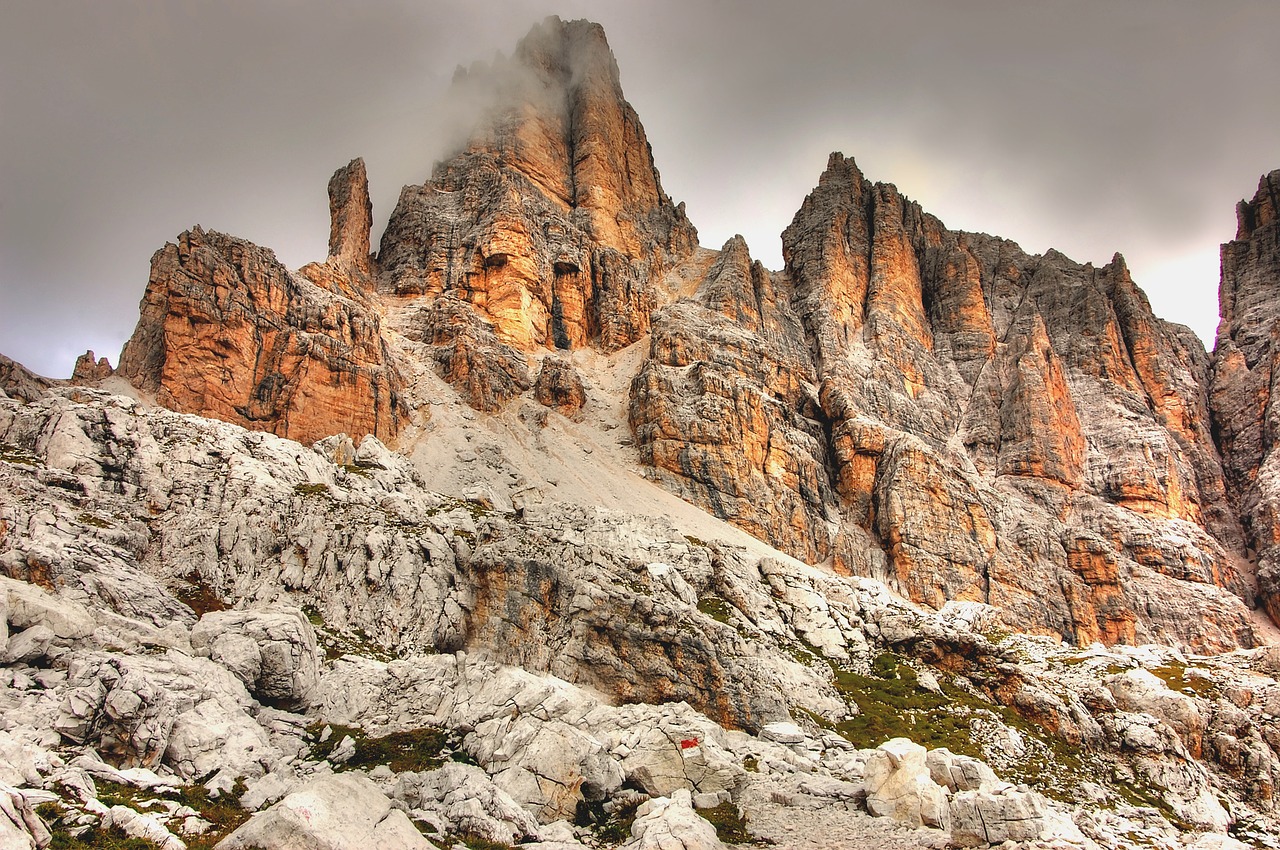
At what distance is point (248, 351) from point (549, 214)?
65834mm

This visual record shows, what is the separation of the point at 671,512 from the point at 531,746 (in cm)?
5085

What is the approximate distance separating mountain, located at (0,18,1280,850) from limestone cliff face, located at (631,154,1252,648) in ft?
2.15

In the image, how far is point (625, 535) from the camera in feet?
202

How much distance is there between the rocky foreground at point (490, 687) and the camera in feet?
87.9

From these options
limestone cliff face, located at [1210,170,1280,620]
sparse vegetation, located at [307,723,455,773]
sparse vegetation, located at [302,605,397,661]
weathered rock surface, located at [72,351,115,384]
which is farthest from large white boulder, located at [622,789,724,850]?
limestone cliff face, located at [1210,170,1280,620]

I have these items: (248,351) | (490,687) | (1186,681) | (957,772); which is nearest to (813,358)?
(1186,681)

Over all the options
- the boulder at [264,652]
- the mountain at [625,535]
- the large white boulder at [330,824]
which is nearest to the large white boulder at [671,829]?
the mountain at [625,535]

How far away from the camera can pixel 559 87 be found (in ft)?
501

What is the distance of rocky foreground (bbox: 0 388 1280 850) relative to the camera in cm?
2678

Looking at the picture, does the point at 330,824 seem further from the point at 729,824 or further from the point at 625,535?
the point at 625,535

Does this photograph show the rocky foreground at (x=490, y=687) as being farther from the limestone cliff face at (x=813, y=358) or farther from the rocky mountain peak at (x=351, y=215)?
the rocky mountain peak at (x=351, y=215)

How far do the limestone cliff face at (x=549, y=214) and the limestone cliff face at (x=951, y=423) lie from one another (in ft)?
50.8

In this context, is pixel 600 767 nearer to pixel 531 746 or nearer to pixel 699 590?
pixel 531 746

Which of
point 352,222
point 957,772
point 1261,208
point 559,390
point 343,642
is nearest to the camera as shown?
point 957,772
